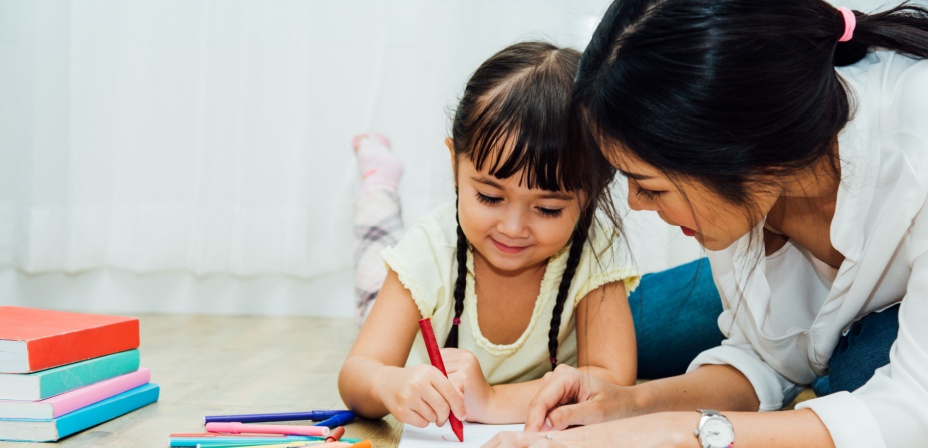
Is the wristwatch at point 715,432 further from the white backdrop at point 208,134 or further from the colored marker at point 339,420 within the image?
the white backdrop at point 208,134

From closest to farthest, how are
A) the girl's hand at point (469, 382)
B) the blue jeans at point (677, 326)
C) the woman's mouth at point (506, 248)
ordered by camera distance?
1. the girl's hand at point (469, 382)
2. the woman's mouth at point (506, 248)
3. the blue jeans at point (677, 326)

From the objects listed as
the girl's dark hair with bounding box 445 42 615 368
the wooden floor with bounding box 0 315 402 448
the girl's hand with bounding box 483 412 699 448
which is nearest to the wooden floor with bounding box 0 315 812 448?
the wooden floor with bounding box 0 315 402 448

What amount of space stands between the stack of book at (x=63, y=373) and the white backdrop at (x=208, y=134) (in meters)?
0.95

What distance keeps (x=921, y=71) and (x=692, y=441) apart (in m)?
0.39

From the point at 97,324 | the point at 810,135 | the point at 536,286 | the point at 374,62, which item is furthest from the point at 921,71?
the point at 374,62

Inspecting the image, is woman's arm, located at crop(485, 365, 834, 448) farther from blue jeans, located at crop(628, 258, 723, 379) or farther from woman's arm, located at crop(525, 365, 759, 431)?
blue jeans, located at crop(628, 258, 723, 379)

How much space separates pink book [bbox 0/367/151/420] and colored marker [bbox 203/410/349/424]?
12cm

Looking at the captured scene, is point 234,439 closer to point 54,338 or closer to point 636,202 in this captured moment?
point 54,338

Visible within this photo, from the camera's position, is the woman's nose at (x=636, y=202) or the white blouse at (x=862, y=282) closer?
the white blouse at (x=862, y=282)

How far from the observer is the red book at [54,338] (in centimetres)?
83

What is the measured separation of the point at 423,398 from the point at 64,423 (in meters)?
0.36

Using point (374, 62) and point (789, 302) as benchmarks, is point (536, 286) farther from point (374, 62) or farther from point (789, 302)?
point (374, 62)

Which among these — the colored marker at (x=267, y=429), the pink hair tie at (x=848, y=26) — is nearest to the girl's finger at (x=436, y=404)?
the colored marker at (x=267, y=429)

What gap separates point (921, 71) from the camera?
74cm
